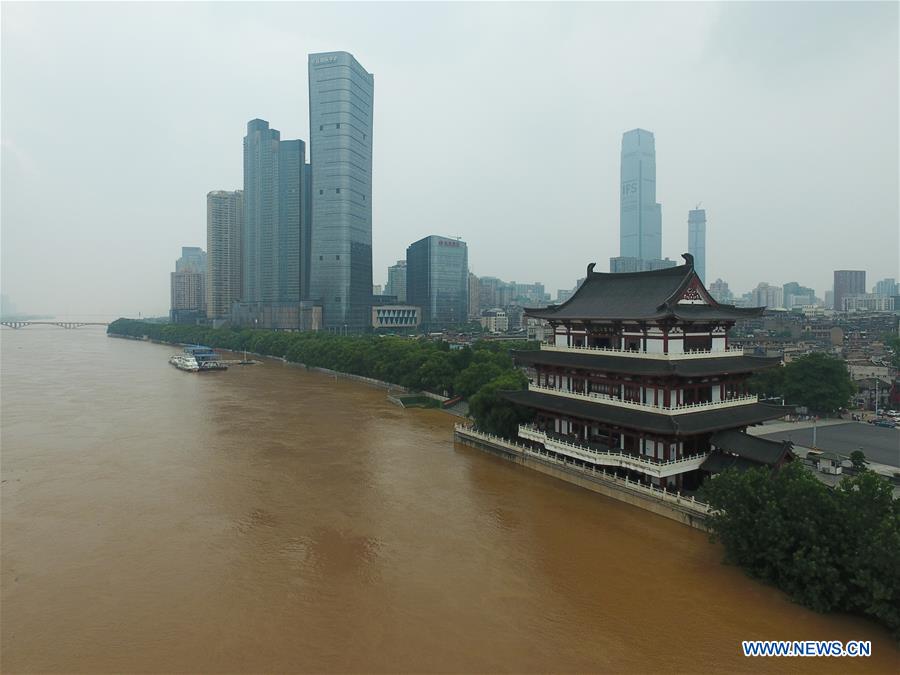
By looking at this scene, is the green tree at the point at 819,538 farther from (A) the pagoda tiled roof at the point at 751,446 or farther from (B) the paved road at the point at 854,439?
(B) the paved road at the point at 854,439

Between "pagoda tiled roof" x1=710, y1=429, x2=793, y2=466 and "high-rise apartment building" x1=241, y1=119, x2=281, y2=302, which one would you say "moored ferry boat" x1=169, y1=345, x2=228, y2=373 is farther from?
"pagoda tiled roof" x1=710, y1=429, x2=793, y2=466

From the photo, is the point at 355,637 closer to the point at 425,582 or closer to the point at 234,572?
the point at 425,582

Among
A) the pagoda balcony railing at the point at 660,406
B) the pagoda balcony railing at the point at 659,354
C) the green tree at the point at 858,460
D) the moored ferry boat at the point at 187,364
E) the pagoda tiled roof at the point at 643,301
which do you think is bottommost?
the green tree at the point at 858,460

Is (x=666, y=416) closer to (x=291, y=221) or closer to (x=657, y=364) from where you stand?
(x=657, y=364)

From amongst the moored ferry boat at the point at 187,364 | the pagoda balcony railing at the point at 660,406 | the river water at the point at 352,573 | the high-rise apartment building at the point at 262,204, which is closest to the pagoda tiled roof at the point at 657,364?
the pagoda balcony railing at the point at 660,406

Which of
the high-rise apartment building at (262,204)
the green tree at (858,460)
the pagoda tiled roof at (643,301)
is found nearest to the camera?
the pagoda tiled roof at (643,301)

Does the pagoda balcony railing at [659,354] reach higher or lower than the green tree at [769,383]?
higher

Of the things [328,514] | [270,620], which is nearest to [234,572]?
[270,620]
